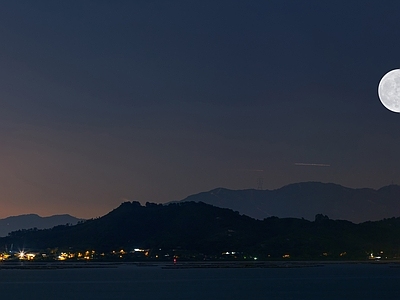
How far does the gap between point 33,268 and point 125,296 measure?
74.5m

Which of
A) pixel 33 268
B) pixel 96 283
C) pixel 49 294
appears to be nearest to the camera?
pixel 49 294

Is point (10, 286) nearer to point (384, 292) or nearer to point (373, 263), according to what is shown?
point (384, 292)

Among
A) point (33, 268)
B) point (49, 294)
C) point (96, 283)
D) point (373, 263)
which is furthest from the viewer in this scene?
point (373, 263)

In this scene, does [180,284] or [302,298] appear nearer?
[302,298]

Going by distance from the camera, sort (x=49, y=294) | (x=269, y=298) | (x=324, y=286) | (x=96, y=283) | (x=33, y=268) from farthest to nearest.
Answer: (x=33, y=268)
(x=96, y=283)
(x=324, y=286)
(x=49, y=294)
(x=269, y=298)

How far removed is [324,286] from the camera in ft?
316

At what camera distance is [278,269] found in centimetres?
15225

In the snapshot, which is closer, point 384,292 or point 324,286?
point 384,292

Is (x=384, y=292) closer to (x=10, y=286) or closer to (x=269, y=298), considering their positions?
(x=269, y=298)

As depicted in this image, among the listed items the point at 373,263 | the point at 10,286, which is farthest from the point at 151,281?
the point at 373,263

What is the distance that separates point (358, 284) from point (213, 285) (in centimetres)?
2080

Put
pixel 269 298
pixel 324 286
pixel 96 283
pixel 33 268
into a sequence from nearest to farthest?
pixel 269 298 → pixel 324 286 → pixel 96 283 → pixel 33 268

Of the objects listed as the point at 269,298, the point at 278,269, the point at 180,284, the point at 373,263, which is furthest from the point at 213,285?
the point at 373,263

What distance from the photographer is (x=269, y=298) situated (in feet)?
261
